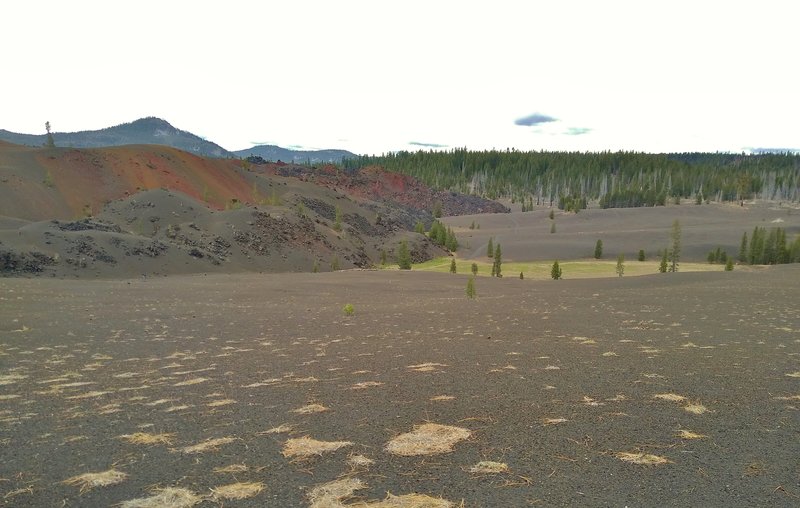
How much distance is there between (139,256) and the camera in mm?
55125

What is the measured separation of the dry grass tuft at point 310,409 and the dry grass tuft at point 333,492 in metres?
3.36

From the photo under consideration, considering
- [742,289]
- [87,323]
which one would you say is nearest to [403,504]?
[87,323]

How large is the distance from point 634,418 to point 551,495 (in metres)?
3.81

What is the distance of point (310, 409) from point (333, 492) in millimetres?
3867

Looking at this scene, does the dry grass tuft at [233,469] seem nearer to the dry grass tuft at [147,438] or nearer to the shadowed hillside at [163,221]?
the dry grass tuft at [147,438]

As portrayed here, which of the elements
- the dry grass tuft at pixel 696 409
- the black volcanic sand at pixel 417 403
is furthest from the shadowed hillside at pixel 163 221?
the dry grass tuft at pixel 696 409

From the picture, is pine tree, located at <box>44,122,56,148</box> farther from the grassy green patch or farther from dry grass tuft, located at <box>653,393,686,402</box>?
dry grass tuft, located at <box>653,393,686,402</box>

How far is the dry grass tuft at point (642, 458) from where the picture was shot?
732 cm

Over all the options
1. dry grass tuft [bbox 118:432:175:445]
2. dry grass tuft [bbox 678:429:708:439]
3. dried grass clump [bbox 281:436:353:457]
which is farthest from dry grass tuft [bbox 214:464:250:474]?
dry grass tuft [bbox 678:429:708:439]

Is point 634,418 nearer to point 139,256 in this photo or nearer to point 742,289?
point 742,289

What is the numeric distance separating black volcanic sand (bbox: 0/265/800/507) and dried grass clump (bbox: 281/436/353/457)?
0.18 metres

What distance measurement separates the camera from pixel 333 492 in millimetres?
6473

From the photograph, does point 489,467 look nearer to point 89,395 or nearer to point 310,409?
point 310,409

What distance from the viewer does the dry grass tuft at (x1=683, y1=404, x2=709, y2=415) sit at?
9.60 m
